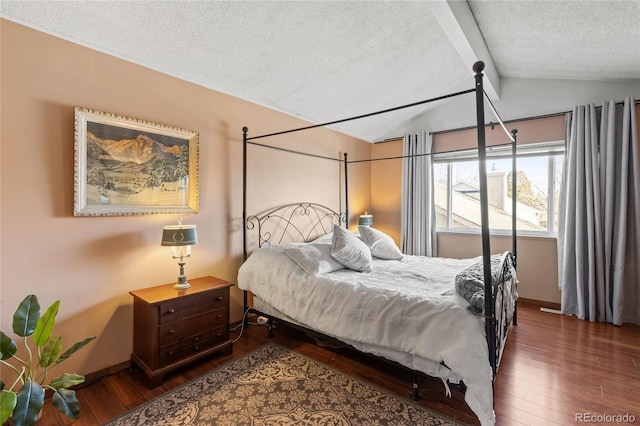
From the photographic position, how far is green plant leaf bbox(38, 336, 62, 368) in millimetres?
Result: 1674

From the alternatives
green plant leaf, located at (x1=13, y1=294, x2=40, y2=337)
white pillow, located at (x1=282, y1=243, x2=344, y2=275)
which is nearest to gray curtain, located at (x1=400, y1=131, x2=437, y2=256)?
white pillow, located at (x1=282, y1=243, x2=344, y2=275)

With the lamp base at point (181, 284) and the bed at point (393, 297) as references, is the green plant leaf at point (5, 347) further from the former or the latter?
the bed at point (393, 297)

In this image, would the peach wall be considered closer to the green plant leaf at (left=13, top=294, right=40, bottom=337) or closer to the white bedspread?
the green plant leaf at (left=13, top=294, right=40, bottom=337)

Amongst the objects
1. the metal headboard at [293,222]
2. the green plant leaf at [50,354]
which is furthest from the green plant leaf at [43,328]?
the metal headboard at [293,222]

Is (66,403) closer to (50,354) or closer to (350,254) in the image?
(50,354)

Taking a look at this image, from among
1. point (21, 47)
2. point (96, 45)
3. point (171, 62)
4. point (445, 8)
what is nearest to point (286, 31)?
point (171, 62)

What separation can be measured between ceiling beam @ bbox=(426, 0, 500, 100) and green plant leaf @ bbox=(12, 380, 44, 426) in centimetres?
327

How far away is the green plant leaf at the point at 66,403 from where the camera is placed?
1541 millimetres

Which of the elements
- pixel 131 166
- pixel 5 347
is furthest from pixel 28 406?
pixel 131 166

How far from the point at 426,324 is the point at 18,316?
2.28 m

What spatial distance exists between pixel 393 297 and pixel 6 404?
81.0 inches

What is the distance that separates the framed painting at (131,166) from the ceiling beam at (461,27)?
2240 mm

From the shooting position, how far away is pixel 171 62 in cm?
241

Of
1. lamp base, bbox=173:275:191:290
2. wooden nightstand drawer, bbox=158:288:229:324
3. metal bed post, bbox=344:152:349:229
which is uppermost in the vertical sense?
metal bed post, bbox=344:152:349:229
